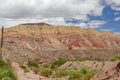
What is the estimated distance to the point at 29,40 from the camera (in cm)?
18525

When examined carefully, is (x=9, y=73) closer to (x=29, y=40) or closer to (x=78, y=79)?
(x=78, y=79)

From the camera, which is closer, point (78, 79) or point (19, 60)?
point (78, 79)

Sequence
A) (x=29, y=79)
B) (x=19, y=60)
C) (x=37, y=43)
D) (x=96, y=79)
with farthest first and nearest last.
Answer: (x=37, y=43), (x=19, y=60), (x=29, y=79), (x=96, y=79)

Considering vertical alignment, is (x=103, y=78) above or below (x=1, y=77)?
above

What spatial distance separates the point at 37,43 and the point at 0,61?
125 metres

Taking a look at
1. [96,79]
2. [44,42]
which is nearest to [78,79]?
[96,79]

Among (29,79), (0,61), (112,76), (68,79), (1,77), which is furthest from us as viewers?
(0,61)

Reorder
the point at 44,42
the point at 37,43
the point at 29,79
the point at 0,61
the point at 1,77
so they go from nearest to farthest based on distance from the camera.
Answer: the point at 1,77 → the point at 29,79 → the point at 0,61 → the point at 37,43 → the point at 44,42

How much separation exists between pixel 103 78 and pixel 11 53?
66944mm

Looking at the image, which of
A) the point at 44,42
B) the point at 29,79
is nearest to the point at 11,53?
the point at 29,79

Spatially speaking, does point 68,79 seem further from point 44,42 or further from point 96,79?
point 44,42

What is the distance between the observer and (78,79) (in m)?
36.1

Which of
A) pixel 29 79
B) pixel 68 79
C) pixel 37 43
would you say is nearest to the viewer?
pixel 68 79

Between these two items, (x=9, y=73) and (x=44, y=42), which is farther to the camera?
(x=44, y=42)
